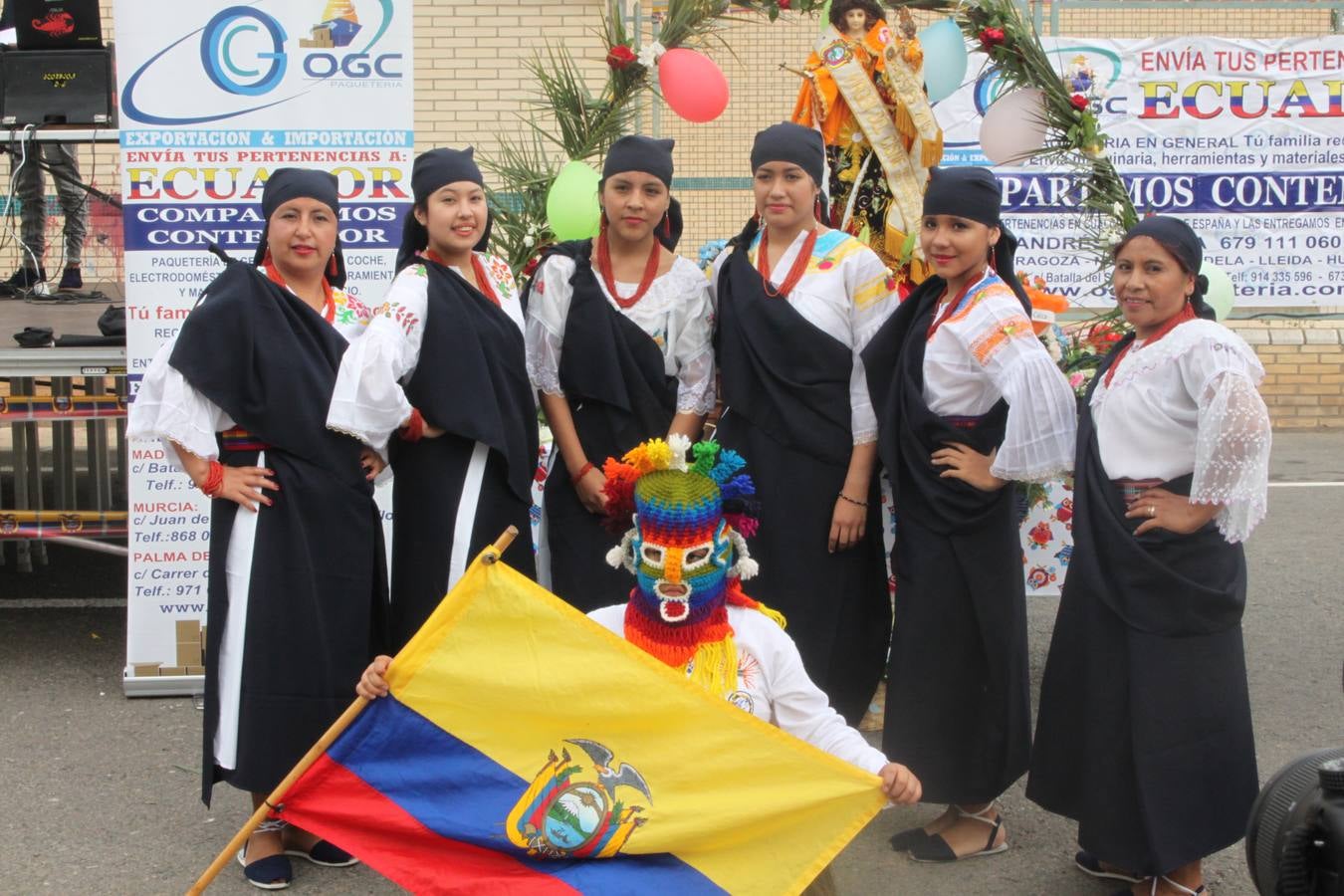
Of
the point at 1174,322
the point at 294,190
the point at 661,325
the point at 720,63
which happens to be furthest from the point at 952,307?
the point at 720,63

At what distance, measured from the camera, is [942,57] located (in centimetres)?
538

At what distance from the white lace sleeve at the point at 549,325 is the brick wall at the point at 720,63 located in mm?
6123

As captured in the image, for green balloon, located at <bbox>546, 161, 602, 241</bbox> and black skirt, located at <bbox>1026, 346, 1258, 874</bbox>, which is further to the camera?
green balloon, located at <bbox>546, 161, 602, 241</bbox>

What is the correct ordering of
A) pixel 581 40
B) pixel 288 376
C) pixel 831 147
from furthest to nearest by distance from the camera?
pixel 581 40, pixel 831 147, pixel 288 376

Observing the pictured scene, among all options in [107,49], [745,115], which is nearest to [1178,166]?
[745,115]

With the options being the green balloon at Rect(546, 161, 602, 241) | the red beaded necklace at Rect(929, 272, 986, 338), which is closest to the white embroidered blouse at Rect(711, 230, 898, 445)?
the red beaded necklace at Rect(929, 272, 986, 338)

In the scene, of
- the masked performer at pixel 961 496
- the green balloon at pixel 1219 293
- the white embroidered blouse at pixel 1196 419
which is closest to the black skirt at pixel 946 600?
the masked performer at pixel 961 496

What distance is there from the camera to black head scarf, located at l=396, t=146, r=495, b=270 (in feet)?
13.8

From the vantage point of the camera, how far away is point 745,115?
35.3 ft

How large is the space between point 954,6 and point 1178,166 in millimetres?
5325

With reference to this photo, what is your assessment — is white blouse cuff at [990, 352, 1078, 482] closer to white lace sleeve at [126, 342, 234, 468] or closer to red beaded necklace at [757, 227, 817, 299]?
red beaded necklace at [757, 227, 817, 299]

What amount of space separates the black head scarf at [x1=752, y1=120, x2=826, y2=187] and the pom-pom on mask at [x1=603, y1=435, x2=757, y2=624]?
1.20 m

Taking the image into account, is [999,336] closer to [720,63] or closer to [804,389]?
[804,389]

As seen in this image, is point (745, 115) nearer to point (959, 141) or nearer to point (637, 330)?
point (959, 141)
